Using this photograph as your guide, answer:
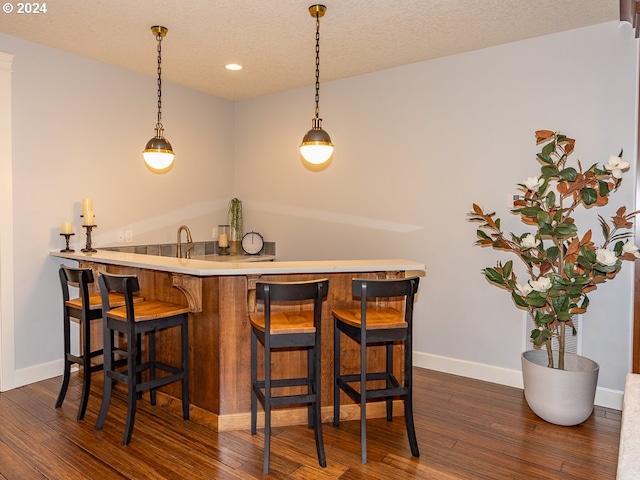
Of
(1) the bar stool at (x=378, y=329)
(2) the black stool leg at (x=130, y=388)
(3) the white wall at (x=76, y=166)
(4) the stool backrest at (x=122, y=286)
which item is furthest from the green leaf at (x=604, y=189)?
(3) the white wall at (x=76, y=166)

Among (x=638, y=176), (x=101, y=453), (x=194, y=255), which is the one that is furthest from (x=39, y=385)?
(x=638, y=176)

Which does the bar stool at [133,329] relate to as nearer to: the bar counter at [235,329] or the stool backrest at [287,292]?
the bar counter at [235,329]

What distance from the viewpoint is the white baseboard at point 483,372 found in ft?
10.8

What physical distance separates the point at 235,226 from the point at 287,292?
305cm

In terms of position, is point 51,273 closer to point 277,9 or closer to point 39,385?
point 39,385

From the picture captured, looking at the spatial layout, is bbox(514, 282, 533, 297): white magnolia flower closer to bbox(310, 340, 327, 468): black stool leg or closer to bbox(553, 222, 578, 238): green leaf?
bbox(553, 222, 578, 238): green leaf

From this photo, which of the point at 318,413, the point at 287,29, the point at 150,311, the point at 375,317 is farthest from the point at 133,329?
the point at 287,29

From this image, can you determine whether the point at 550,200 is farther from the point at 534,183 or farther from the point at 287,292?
the point at 287,292

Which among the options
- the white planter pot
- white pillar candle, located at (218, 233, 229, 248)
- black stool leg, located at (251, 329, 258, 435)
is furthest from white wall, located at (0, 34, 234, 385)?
the white planter pot

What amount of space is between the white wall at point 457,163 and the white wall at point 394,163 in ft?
0.04

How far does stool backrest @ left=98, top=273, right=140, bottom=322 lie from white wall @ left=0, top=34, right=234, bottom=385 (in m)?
1.32

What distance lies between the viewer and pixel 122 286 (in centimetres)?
266

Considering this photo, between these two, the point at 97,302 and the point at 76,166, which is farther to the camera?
the point at 76,166

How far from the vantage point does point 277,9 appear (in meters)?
3.00
